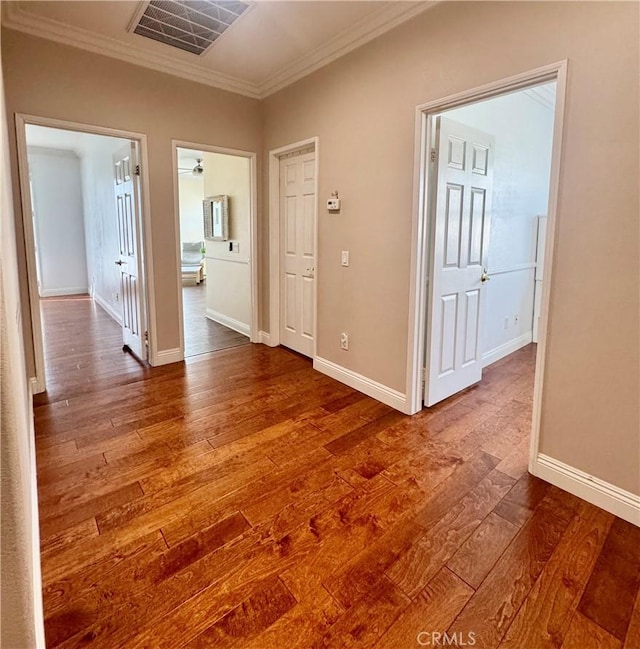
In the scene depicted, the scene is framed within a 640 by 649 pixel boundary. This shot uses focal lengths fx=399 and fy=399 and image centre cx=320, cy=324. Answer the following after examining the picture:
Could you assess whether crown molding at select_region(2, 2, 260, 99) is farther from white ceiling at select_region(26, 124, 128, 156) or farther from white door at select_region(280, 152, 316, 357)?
white ceiling at select_region(26, 124, 128, 156)

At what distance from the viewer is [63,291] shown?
811 centimetres

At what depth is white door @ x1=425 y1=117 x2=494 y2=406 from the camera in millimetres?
2797

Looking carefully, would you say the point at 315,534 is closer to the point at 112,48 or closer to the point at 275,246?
the point at 275,246

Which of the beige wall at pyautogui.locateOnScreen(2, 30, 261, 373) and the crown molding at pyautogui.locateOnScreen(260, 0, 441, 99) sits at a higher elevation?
the crown molding at pyautogui.locateOnScreen(260, 0, 441, 99)

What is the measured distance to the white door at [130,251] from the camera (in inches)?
146

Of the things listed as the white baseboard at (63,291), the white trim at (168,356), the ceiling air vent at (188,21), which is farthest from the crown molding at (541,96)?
the white baseboard at (63,291)

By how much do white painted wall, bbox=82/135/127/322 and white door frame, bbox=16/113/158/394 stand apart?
161 centimetres

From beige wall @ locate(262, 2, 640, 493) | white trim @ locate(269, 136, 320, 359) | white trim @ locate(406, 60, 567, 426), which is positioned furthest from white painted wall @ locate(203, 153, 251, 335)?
white trim @ locate(406, 60, 567, 426)

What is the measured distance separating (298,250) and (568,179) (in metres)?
2.61

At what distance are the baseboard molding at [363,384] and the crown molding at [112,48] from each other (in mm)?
2779

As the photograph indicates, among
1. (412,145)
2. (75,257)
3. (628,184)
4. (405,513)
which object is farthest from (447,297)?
(75,257)

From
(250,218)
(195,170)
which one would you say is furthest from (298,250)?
(195,170)

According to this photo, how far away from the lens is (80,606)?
1432mm

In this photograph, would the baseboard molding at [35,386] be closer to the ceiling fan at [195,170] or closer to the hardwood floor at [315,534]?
the hardwood floor at [315,534]
